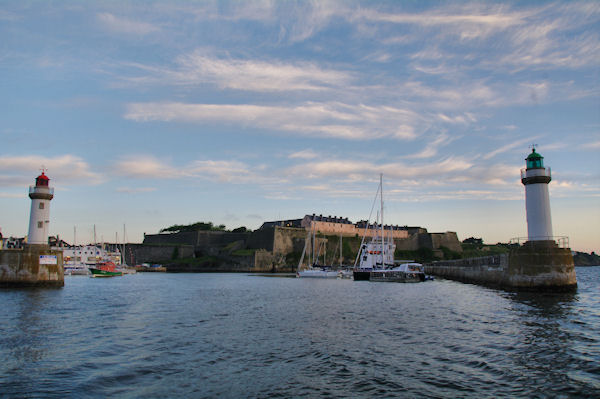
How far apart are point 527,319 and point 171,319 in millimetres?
14253

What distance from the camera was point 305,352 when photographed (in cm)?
1172

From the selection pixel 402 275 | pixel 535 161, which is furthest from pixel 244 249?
pixel 535 161

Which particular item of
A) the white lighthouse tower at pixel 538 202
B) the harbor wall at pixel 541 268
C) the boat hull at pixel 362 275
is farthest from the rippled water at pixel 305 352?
the boat hull at pixel 362 275

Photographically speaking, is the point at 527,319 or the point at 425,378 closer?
the point at 425,378

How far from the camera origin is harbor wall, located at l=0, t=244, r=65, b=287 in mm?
28750

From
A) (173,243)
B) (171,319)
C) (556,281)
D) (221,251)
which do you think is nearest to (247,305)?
(171,319)

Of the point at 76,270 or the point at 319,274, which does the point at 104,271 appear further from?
the point at 319,274

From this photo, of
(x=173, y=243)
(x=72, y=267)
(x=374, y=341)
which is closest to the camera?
(x=374, y=341)

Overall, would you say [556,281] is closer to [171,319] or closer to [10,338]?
[171,319]

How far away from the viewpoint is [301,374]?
374 inches

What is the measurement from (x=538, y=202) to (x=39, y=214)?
32681 mm

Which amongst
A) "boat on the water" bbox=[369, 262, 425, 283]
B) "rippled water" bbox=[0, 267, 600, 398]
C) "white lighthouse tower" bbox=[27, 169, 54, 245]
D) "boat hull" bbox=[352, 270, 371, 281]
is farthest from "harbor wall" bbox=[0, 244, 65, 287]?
"boat hull" bbox=[352, 270, 371, 281]

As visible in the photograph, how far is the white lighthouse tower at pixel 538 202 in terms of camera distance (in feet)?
82.1

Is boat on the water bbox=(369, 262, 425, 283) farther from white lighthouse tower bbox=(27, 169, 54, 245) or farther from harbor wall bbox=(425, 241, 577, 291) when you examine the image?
white lighthouse tower bbox=(27, 169, 54, 245)
